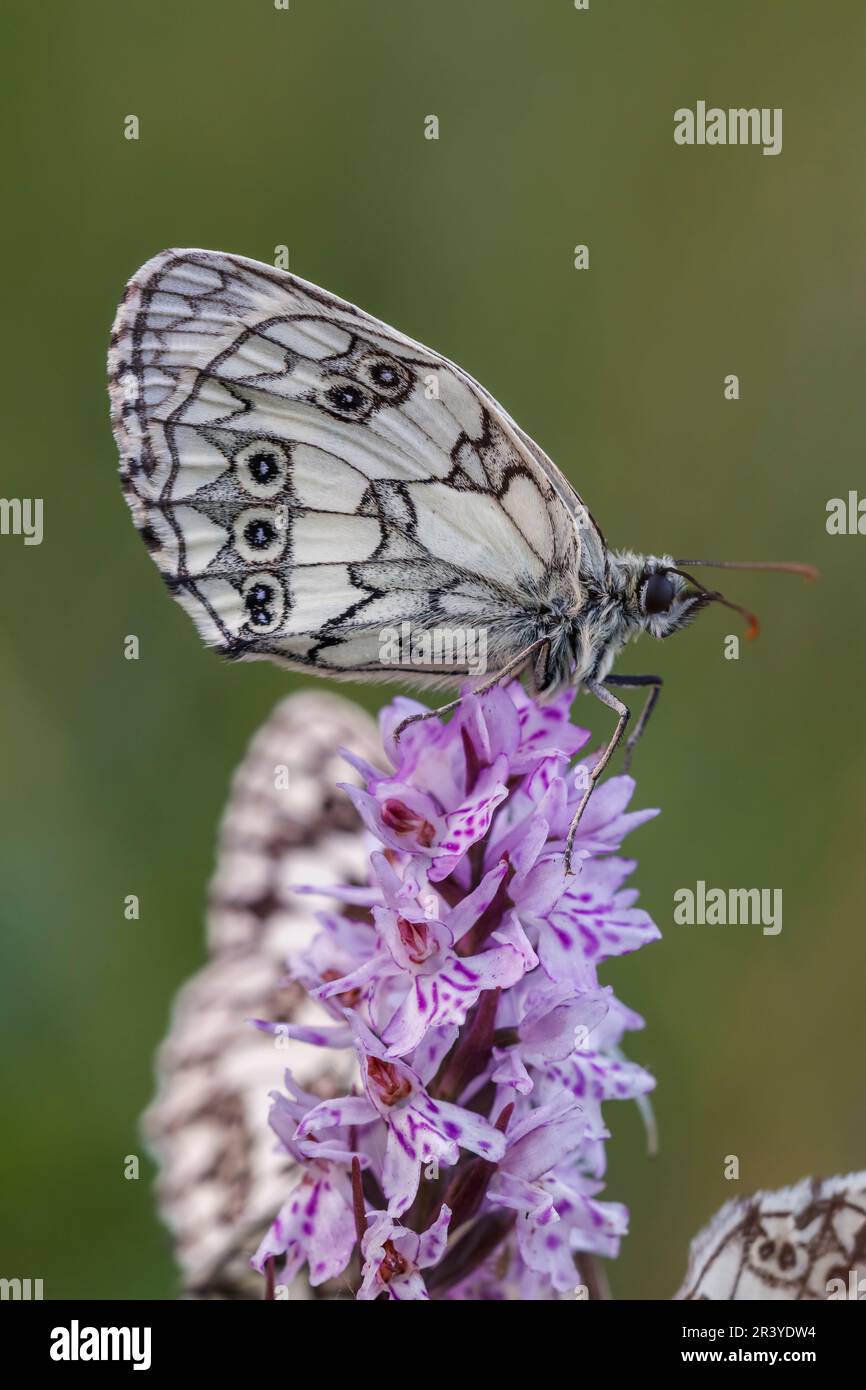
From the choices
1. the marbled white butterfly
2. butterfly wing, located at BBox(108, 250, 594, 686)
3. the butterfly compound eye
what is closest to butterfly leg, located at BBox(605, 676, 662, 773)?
the marbled white butterfly

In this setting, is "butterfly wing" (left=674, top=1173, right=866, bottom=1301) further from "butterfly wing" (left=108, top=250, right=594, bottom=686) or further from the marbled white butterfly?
"butterfly wing" (left=108, top=250, right=594, bottom=686)

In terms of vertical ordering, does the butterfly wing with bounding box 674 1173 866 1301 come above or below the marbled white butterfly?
below

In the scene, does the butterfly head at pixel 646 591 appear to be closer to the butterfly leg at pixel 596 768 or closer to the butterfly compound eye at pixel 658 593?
the butterfly compound eye at pixel 658 593

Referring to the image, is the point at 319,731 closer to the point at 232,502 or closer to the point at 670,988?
the point at 232,502

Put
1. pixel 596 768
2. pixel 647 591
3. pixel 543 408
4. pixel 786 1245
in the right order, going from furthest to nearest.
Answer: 1. pixel 543 408
2. pixel 647 591
3. pixel 596 768
4. pixel 786 1245

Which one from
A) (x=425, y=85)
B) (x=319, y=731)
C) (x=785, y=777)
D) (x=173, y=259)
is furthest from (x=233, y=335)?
(x=425, y=85)

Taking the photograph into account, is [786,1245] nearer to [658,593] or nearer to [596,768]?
[596,768]
